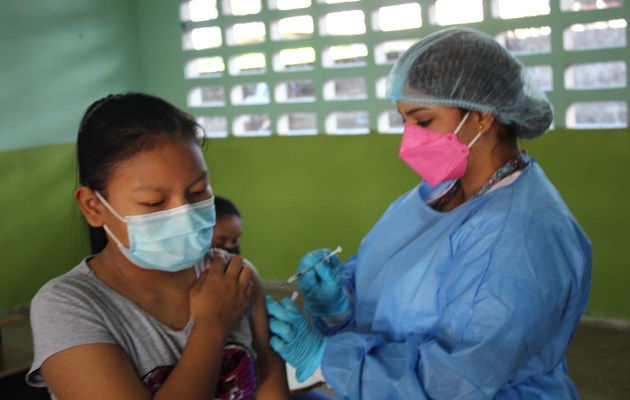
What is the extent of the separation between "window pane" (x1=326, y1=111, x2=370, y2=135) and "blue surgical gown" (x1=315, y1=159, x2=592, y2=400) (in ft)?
9.12

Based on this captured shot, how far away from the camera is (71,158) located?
441 cm

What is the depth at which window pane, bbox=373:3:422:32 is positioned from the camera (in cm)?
409

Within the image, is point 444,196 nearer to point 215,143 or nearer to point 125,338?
point 125,338

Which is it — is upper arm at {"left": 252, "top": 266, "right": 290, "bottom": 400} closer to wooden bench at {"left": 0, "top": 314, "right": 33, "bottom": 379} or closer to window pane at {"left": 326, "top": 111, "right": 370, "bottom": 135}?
wooden bench at {"left": 0, "top": 314, "right": 33, "bottom": 379}

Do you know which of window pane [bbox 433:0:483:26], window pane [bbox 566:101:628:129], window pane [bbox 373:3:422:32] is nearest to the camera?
window pane [bbox 566:101:628:129]

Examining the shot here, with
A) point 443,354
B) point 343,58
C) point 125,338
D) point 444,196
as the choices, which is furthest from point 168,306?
point 343,58

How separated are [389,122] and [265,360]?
302 cm

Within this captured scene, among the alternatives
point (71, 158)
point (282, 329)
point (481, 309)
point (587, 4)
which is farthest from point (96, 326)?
point (71, 158)

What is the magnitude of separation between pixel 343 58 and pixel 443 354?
3.28 m

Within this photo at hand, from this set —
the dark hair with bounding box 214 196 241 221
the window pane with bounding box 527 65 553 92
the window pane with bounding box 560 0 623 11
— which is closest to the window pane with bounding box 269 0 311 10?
the window pane with bounding box 527 65 553 92

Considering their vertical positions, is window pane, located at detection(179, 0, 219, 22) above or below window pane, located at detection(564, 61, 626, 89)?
above

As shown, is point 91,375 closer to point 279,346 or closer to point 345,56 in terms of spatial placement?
point 279,346

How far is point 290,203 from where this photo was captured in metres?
4.80

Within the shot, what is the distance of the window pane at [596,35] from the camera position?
3486mm
